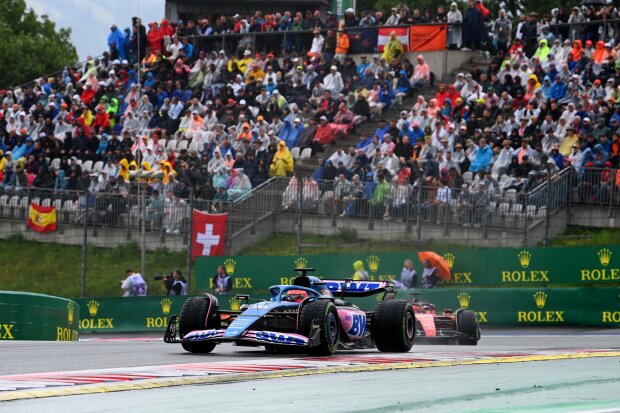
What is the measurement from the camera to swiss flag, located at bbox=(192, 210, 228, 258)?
2836 centimetres

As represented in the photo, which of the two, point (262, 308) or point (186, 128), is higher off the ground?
point (186, 128)

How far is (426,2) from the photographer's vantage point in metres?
53.8

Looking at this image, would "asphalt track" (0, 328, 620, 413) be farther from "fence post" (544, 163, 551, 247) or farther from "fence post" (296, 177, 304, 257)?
"fence post" (296, 177, 304, 257)

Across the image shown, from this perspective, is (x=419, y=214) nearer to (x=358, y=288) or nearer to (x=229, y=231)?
(x=229, y=231)

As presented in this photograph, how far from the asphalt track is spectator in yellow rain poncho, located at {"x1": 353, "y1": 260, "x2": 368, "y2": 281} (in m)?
9.74

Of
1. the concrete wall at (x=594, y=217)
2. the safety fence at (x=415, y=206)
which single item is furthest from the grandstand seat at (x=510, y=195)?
the concrete wall at (x=594, y=217)

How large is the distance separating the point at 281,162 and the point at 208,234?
3647 millimetres

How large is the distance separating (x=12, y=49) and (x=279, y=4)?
2637 centimetres

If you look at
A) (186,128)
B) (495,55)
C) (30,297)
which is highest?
(495,55)

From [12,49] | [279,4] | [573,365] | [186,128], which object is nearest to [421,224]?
[186,128]

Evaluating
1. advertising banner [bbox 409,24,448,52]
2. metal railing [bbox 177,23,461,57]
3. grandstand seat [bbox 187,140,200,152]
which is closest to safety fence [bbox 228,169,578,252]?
grandstand seat [bbox 187,140,200,152]

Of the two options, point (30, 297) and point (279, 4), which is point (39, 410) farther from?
point (279, 4)

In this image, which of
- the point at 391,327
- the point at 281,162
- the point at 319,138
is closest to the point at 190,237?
the point at 281,162

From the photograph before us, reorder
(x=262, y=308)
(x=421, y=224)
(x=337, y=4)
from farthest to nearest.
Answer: (x=337, y=4)
(x=421, y=224)
(x=262, y=308)
